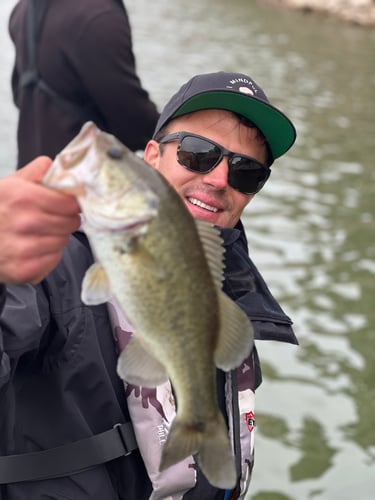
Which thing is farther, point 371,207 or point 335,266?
point 371,207

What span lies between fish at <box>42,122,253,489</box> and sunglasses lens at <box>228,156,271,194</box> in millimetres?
1119

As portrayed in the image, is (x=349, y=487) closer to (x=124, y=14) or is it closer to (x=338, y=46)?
(x=124, y=14)

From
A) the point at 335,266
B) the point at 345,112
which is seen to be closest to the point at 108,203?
the point at 335,266

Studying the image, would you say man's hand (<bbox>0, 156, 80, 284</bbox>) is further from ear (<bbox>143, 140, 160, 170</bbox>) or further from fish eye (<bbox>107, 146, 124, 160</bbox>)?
ear (<bbox>143, 140, 160, 170</bbox>)

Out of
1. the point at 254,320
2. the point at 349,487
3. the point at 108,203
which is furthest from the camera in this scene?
the point at 349,487

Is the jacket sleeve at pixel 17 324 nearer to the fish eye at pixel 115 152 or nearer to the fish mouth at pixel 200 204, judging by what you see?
the fish eye at pixel 115 152

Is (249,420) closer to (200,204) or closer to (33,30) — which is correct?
(200,204)

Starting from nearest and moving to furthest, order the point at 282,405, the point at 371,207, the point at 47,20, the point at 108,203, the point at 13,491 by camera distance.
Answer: the point at 108,203 < the point at 13,491 < the point at 47,20 < the point at 282,405 < the point at 371,207

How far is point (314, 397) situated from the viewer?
220 inches

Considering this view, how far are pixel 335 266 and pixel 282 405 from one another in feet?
8.59

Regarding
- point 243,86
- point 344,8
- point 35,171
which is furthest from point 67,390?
point 344,8

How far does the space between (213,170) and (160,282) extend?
1.30 metres

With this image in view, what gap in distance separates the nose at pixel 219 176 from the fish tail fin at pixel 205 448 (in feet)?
4.07

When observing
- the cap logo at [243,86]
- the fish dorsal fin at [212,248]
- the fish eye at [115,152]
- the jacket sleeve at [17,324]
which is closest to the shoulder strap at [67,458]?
the jacket sleeve at [17,324]
